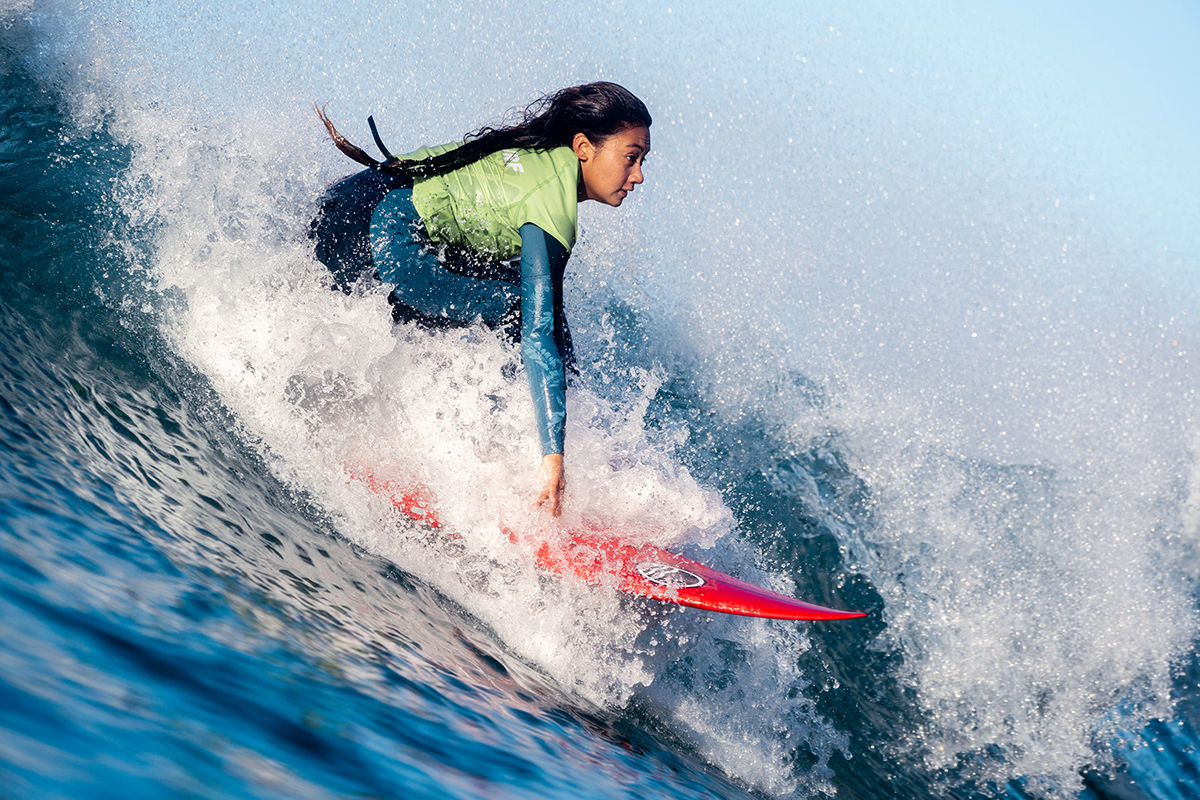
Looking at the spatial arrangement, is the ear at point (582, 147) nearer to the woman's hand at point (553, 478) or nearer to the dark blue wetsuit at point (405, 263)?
the dark blue wetsuit at point (405, 263)

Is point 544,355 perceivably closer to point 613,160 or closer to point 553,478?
point 553,478

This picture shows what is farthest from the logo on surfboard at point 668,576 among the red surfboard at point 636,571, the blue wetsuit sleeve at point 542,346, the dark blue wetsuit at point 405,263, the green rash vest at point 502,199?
the green rash vest at point 502,199

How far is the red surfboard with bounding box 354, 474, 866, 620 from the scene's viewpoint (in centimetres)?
309

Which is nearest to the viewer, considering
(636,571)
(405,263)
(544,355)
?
(544,355)

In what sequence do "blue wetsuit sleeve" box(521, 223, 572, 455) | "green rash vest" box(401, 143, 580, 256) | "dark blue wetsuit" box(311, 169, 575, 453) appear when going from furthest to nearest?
"dark blue wetsuit" box(311, 169, 575, 453), "green rash vest" box(401, 143, 580, 256), "blue wetsuit sleeve" box(521, 223, 572, 455)

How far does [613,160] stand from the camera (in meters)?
3.09

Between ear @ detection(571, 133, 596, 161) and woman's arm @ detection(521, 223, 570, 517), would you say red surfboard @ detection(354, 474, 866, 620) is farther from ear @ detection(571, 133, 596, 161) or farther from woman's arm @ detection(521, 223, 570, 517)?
ear @ detection(571, 133, 596, 161)

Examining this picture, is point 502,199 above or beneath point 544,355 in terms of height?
above

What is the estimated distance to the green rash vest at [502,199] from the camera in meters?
2.95

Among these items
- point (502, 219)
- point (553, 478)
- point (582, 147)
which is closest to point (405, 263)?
point (502, 219)

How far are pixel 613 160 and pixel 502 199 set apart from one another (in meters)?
0.46

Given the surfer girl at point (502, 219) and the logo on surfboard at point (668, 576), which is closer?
the surfer girl at point (502, 219)

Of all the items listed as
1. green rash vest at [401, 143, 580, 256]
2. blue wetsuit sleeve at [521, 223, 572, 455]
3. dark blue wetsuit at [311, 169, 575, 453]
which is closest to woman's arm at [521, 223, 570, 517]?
blue wetsuit sleeve at [521, 223, 572, 455]

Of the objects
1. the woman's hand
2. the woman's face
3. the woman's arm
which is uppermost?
the woman's face
